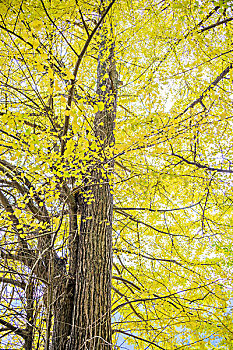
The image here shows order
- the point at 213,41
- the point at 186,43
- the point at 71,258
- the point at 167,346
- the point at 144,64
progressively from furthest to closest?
the point at 144,64 < the point at 167,346 < the point at 213,41 < the point at 186,43 < the point at 71,258

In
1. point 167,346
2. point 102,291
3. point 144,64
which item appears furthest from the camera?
point 144,64

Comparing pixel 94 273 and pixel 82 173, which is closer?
pixel 94 273

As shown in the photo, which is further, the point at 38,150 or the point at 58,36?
the point at 58,36

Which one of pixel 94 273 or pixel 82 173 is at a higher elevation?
pixel 82 173

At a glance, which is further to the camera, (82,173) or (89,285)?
(82,173)

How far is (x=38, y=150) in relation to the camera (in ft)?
8.06

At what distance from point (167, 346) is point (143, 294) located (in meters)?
1.04

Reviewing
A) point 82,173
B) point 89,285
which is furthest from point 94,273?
point 82,173

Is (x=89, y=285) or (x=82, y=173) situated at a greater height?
(x=82, y=173)

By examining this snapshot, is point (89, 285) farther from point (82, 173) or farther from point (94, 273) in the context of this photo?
point (82, 173)

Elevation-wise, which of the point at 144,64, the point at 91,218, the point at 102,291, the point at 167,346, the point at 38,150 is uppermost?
the point at 144,64

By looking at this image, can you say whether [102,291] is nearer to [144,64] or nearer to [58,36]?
[58,36]

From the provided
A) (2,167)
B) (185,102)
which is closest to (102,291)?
(2,167)

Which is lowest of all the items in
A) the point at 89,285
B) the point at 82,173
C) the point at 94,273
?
the point at 89,285
